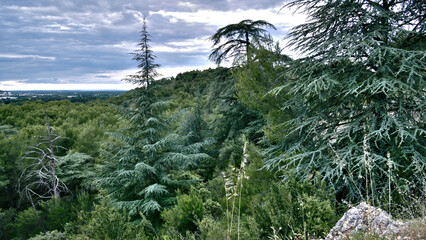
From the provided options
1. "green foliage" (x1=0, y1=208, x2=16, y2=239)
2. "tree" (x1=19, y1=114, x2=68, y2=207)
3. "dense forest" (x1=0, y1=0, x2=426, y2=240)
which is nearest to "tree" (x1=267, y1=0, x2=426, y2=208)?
"dense forest" (x1=0, y1=0, x2=426, y2=240)

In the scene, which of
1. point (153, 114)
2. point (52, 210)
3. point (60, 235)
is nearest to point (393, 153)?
point (153, 114)

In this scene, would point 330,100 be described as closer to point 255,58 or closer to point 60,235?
point 255,58

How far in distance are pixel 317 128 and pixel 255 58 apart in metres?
4.98

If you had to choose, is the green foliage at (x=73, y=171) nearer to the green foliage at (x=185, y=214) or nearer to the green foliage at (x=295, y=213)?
the green foliage at (x=185, y=214)

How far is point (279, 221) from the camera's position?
137 inches

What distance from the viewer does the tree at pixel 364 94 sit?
4340mm

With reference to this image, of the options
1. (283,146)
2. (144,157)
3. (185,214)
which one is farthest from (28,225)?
(283,146)

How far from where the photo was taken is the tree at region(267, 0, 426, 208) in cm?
434

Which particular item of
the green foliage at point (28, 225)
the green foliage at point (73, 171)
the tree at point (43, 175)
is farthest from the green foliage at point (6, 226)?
the green foliage at point (73, 171)

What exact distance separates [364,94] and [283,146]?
7.89 feet

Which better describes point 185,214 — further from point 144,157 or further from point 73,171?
point 73,171

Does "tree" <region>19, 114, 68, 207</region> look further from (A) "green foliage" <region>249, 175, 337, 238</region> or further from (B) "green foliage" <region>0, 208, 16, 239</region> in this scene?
(A) "green foliage" <region>249, 175, 337, 238</region>

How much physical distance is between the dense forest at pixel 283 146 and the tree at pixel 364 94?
0.11 feet

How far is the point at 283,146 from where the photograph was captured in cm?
671
